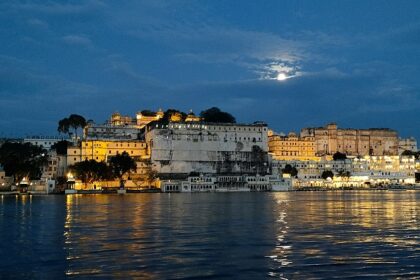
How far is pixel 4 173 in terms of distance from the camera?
9025 cm

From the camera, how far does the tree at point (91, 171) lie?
9262 centimetres

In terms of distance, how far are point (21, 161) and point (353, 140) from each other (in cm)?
9803

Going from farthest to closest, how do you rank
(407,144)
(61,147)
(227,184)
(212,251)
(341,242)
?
(407,144) → (61,147) → (227,184) → (341,242) → (212,251)

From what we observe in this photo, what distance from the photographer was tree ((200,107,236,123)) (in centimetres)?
13188

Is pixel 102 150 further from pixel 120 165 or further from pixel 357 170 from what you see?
pixel 357 170

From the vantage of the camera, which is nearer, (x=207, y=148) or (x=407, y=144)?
(x=207, y=148)

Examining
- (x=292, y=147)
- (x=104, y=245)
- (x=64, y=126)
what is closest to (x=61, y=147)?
(x=64, y=126)

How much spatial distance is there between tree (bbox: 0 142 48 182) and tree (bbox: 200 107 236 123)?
47189 millimetres

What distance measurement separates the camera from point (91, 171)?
92.9 m

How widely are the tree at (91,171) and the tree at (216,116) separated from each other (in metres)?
42.3

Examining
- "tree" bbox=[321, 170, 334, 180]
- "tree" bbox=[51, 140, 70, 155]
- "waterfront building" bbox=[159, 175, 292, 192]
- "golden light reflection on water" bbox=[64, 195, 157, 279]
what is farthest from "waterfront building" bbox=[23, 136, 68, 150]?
"golden light reflection on water" bbox=[64, 195, 157, 279]

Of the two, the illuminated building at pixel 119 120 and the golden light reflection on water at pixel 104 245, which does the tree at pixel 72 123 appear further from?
the golden light reflection on water at pixel 104 245

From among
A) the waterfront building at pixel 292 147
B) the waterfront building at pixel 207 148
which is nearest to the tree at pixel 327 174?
the waterfront building at pixel 292 147

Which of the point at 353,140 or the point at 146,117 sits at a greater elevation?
the point at 146,117
